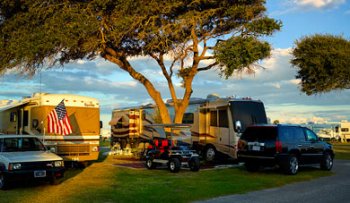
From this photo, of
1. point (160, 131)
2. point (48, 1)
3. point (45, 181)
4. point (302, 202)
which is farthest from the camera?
point (48, 1)

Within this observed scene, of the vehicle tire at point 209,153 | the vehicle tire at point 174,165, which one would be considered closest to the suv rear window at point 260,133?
the vehicle tire at point 174,165

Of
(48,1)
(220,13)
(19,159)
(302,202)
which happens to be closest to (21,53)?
(48,1)

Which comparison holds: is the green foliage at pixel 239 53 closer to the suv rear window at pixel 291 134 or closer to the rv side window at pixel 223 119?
the rv side window at pixel 223 119

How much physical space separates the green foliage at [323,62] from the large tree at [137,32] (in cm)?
925

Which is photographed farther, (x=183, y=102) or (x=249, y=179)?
(x=183, y=102)

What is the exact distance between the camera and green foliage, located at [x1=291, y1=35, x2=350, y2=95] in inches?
1123

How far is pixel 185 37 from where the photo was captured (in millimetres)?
22219

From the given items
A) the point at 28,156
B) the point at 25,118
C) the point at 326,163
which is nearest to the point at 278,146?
the point at 326,163

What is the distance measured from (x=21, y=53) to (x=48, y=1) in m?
2.61

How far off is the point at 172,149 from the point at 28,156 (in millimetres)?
5927

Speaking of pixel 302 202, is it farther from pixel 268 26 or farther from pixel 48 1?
pixel 48 1

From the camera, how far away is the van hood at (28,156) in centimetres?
1190

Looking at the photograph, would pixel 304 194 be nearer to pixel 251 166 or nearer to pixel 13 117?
pixel 251 166

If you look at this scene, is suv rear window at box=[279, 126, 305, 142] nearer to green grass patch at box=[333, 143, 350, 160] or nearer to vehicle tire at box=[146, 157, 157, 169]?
vehicle tire at box=[146, 157, 157, 169]
